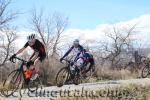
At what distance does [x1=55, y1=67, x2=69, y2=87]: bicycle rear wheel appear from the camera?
1677 centimetres

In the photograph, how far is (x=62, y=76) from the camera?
16922mm

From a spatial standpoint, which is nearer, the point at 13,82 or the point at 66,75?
the point at 13,82

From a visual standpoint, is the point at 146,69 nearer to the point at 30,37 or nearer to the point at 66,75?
the point at 66,75

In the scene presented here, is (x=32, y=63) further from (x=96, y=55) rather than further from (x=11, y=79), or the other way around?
(x=96, y=55)

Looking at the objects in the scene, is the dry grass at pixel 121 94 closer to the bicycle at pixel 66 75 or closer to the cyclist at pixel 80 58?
the cyclist at pixel 80 58

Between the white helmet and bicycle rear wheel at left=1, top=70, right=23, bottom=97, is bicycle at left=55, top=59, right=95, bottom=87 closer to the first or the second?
bicycle rear wheel at left=1, top=70, right=23, bottom=97

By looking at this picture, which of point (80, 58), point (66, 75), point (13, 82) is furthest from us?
point (80, 58)

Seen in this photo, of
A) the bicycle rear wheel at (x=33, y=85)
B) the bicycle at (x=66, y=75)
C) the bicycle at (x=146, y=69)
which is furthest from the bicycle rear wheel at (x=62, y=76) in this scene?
the bicycle at (x=146, y=69)

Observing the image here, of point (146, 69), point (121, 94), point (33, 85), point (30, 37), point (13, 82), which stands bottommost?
point (121, 94)

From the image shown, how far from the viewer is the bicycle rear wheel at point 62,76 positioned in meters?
16.8

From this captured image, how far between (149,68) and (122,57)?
56.9ft

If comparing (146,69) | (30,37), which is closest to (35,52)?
(30,37)

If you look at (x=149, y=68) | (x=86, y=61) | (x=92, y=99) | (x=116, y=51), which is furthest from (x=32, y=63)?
(x=116, y=51)

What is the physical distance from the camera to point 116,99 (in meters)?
12.8
